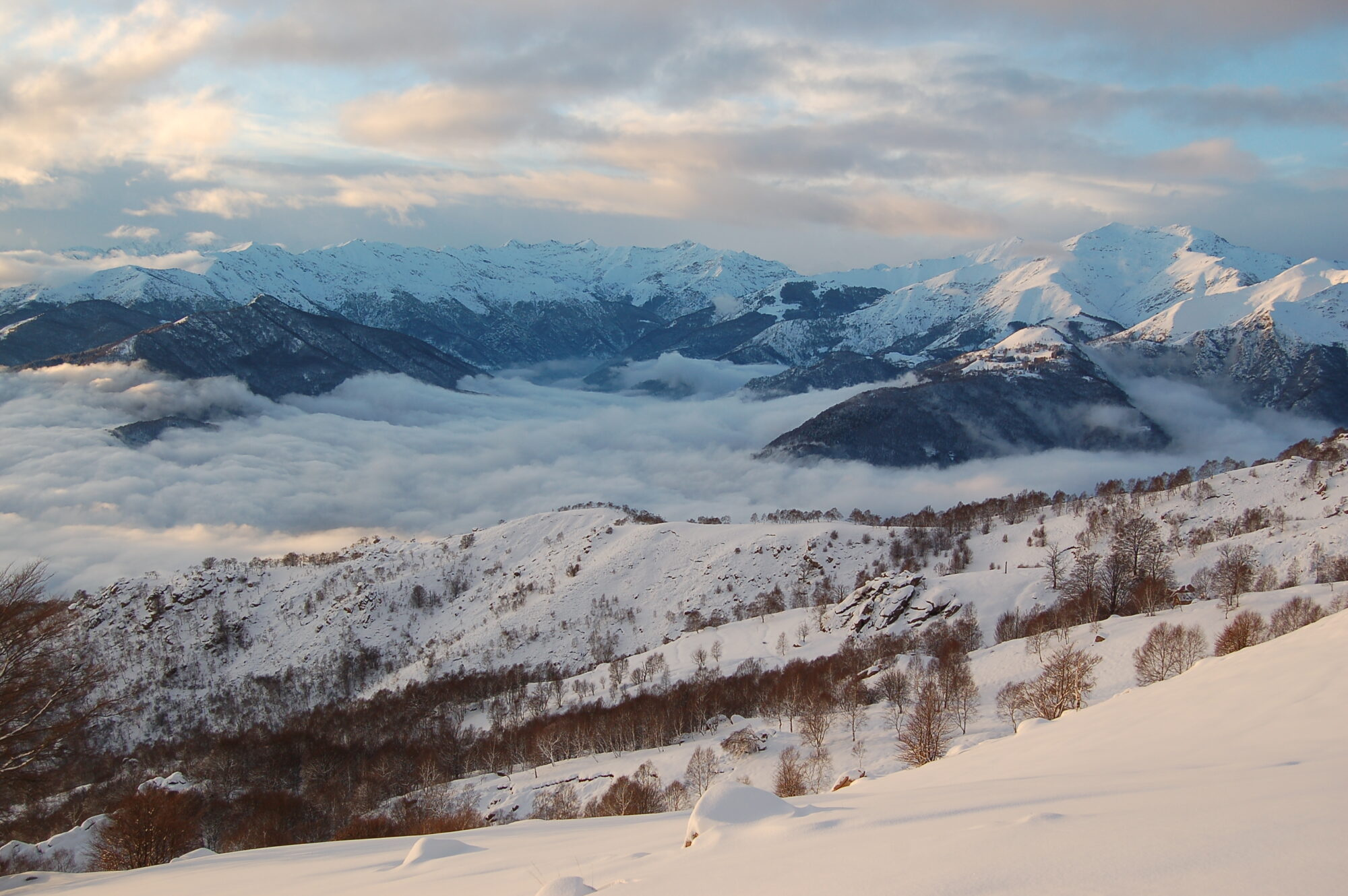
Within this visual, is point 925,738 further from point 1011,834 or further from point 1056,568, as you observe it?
point 1056,568

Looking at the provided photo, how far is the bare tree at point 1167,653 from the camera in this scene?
184ft

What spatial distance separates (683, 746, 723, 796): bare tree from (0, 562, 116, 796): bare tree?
46.5 m

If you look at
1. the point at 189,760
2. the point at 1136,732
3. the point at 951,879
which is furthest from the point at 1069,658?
the point at 189,760

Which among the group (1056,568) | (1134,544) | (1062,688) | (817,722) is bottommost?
(1056,568)

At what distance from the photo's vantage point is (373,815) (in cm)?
7269

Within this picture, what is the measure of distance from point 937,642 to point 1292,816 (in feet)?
332

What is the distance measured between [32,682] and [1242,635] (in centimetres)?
7028

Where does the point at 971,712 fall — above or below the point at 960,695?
below

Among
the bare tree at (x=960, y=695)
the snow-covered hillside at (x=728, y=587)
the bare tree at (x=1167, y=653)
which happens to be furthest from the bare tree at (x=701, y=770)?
the snow-covered hillside at (x=728, y=587)

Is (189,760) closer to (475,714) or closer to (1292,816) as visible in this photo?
(475,714)

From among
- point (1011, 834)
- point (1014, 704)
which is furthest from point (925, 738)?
point (1011, 834)

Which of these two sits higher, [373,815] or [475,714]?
[373,815]

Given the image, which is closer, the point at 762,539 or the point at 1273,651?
the point at 1273,651

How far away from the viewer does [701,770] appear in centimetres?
6612
